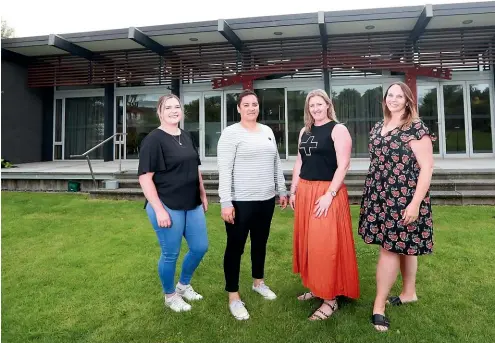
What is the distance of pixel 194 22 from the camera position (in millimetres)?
8016

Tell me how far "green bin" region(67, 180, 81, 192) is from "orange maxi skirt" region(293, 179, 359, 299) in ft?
19.6

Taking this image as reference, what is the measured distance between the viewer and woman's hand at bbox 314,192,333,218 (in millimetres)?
2117

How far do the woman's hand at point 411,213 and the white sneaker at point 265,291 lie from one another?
1109mm

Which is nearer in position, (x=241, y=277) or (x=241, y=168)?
(x=241, y=168)

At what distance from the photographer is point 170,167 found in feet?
7.25

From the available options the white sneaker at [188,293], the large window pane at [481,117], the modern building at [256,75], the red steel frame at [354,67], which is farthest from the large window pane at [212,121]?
the white sneaker at [188,293]

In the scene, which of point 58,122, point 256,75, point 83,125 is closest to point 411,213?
point 256,75

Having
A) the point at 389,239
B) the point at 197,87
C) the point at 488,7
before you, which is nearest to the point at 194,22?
the point at 197,87

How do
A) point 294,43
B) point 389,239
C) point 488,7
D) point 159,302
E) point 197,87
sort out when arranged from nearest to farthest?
1. point 389,239
2. point 159,302
3. point 488,7
4. point 294,43
5. point 197,87

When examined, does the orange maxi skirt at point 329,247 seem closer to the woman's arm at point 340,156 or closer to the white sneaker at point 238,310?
the woman's arm at point 340,156

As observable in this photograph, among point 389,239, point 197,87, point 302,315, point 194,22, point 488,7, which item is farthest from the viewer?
point 197,87

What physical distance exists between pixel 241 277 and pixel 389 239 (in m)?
1.32

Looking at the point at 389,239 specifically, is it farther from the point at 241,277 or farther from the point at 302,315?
the point at 241,277

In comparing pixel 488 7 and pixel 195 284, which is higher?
pixel 488 7
